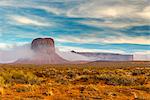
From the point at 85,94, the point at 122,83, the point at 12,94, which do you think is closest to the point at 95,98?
the point at 85,94

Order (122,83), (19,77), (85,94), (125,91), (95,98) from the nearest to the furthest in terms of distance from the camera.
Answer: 1. (95,98)
2. (85,94)
3. (125,91)
4. (122,83)
5. (19,77)

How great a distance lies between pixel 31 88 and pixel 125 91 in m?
6.43

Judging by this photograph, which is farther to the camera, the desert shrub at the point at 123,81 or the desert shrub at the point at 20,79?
the desert shrub at the point at 20,79

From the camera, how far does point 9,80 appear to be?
99.9ft

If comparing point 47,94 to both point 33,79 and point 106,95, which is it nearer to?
point 106,95

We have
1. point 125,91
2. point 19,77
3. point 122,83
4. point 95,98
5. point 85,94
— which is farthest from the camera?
point 19,77

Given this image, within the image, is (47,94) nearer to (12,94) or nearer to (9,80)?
(12,94)

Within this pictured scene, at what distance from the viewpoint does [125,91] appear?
2294cm

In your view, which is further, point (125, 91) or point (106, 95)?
point (125, 91)

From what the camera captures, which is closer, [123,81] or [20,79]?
[123,81]

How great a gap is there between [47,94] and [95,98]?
121 inches

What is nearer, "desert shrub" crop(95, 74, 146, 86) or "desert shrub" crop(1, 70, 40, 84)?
"desert shrub" crop(95, 74, 146, 86)

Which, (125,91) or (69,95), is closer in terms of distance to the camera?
(69,95)

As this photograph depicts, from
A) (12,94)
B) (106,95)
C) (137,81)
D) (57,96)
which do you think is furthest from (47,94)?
(137,81)
